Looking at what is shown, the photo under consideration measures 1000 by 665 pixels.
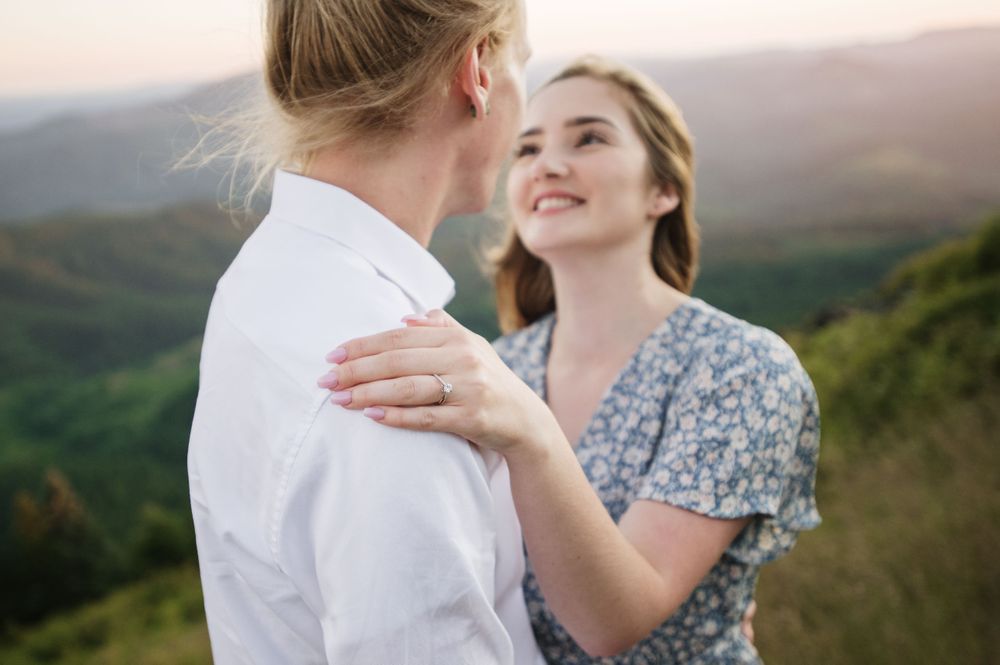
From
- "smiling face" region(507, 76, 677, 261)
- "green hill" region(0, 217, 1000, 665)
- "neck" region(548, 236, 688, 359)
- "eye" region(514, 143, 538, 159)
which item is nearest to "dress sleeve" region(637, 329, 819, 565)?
"neck" region(548, 236, 688, 359)

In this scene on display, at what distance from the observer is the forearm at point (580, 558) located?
1.31 m

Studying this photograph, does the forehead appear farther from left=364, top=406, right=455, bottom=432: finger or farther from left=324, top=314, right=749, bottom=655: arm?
left=364, top=406, right=455, bottom=432: finger

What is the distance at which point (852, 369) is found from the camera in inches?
346

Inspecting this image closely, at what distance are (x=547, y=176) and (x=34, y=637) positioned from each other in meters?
21.1

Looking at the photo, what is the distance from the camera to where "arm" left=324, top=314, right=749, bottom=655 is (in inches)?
42.3

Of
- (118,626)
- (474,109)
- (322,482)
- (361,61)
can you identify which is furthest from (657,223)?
(118,626)

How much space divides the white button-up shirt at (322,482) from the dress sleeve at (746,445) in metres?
0.74

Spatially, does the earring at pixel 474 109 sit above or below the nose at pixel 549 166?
above

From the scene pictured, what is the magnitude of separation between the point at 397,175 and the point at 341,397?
455mm

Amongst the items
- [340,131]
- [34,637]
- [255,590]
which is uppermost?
[340,131]

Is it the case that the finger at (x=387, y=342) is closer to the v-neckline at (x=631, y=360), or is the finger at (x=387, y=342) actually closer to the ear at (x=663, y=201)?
the v-neckline at (x=631, y=360)

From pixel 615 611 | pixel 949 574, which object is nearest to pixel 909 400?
pixel 949 574

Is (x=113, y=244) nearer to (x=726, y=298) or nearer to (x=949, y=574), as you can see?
(x=726, y=298)

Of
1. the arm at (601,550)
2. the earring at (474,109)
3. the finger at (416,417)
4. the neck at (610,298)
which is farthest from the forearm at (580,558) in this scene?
the neck at (610,298)
